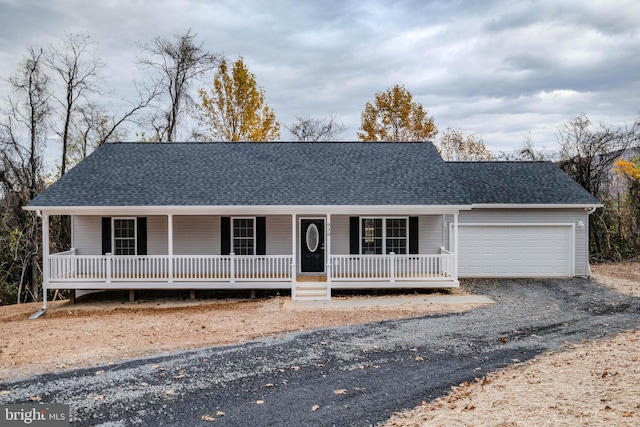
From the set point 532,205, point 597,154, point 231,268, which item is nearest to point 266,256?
point 231,268

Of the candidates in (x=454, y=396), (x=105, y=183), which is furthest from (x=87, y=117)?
(x=454, y=396)

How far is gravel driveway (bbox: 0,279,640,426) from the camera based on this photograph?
5.25 m

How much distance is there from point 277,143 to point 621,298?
1276cm

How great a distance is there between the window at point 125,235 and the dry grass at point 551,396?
39.5 ft

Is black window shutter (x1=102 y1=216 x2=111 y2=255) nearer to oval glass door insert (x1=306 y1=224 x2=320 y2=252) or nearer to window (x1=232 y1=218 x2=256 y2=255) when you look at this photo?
window (x1=232 y1=218 x2=256 y2=255)

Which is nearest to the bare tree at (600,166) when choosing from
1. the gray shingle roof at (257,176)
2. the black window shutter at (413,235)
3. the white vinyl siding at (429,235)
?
the gray shingle roof at (257,176)

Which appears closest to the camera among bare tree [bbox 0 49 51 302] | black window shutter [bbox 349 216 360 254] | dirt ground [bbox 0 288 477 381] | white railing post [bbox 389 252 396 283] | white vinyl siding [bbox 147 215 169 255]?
dirt ground [bbox 0 288 477 381]

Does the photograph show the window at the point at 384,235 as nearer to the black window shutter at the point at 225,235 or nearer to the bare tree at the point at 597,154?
the black window shutter at the point at 225,235

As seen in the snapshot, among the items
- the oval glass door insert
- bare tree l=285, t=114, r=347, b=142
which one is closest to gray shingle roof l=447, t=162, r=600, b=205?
the oval glass door insert

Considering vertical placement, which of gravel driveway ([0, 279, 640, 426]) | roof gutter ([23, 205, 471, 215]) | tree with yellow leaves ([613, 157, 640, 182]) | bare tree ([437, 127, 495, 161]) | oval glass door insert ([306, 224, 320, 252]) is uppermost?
bare tree ([437, 127, 495, 161])

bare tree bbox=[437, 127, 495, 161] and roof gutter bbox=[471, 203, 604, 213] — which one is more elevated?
bare tree bbox=[437, 127, 495, 161]

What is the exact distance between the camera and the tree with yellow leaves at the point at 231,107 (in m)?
26.3

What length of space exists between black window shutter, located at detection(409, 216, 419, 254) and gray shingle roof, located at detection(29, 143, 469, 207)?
1150 mm

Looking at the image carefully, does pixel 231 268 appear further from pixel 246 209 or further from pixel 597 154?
pixel 597 154
